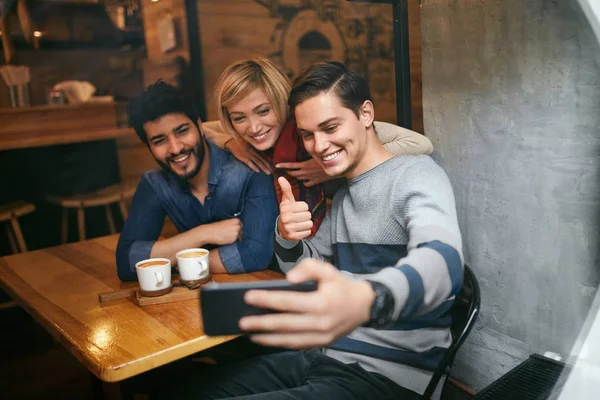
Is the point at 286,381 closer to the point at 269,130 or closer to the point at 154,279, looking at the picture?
the point at 154,279

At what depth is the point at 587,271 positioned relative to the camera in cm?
117

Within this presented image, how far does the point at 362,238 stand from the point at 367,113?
11.1 inches

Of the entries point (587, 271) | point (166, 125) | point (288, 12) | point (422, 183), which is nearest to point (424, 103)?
point (422, 183)

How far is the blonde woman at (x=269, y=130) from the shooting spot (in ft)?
4.05

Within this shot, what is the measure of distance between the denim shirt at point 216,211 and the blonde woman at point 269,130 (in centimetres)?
5

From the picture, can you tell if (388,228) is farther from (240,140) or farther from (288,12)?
(288,12)

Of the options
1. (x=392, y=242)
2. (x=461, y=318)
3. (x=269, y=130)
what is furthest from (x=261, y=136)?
(x=461, y=318)

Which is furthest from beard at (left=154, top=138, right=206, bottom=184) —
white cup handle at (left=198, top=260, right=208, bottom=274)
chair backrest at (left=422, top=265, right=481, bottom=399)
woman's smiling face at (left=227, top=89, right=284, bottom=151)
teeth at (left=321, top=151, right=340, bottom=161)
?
chair backrest at (left=422, top=265, right=481, bottom=399)

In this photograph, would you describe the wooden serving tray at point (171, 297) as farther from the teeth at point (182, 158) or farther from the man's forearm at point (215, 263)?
the teeth at point (182, 158)

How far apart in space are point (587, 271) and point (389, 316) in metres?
0.56

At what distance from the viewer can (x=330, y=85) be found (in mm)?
1131

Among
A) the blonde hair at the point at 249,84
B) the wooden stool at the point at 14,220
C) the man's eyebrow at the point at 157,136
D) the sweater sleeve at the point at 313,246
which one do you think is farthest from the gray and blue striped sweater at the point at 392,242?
the wooden stool at the point at 14,220

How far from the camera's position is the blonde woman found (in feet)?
4.05

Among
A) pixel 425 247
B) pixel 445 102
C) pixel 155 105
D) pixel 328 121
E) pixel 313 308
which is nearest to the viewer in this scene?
pixel 313 308
